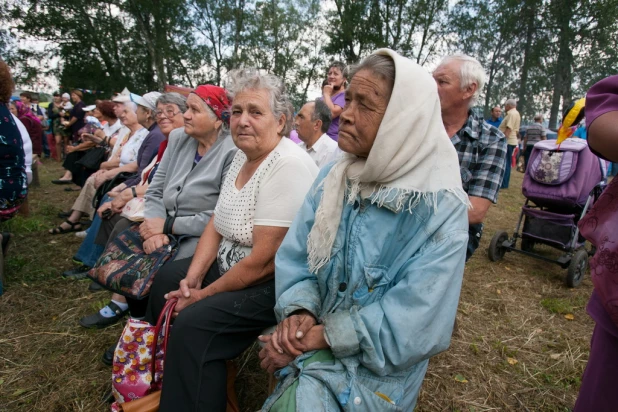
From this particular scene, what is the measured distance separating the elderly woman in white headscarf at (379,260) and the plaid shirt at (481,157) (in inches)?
45.1

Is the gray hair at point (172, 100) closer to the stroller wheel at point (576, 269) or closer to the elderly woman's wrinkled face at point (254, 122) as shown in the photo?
the elderly woman's wrinkled face at point (254, 122)

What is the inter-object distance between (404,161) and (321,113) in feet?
8.88

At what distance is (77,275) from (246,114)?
294cm

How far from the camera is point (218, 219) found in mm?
2229

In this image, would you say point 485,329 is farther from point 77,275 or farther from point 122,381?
point 77,275

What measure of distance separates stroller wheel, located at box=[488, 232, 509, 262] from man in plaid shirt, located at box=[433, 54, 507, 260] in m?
2.43

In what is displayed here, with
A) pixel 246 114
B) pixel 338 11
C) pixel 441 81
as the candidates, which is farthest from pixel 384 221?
pixel 338 11

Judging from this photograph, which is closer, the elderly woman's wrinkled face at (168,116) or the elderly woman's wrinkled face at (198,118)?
the elderly woman's wrinkled face at (198,118)

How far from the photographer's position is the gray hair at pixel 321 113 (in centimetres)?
391

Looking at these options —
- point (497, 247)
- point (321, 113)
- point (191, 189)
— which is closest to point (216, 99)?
point (191, 189)

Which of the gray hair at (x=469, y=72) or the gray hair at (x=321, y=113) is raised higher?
the gray hair at (x=469, y=72)

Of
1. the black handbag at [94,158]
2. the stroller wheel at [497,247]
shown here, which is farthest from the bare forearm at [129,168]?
the stroller wheel at [497,247]

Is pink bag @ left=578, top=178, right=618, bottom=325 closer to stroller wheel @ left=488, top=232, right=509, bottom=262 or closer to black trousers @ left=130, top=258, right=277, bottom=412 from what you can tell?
black trousers @ left=130, top=258, right=277, bottom=412

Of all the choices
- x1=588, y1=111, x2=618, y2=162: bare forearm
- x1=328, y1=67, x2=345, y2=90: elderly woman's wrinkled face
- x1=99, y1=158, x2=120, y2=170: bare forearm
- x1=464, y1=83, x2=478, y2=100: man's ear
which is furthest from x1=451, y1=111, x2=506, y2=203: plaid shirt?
x1=99, y1=158, x2=120, y2=170: bare forearm
